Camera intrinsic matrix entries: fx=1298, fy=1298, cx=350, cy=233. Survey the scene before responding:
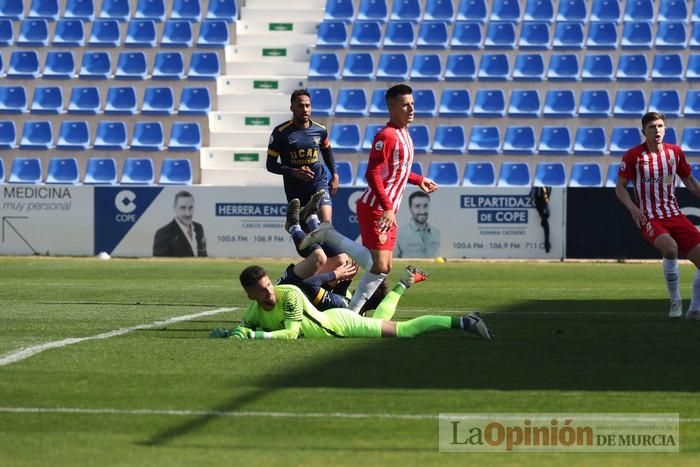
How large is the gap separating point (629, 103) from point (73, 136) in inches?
507

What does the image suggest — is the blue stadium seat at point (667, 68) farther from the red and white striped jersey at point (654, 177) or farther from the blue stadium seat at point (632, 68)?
the red and white striped jersey at point (654, 177)

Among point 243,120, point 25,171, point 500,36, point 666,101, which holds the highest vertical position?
point 500,36

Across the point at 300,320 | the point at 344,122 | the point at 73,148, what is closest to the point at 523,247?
the point at 344,122

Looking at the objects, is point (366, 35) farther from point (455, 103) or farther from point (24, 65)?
point (24, 65)

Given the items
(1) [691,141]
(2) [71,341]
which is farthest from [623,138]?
(2) [71,341]

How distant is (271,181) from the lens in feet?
95.5

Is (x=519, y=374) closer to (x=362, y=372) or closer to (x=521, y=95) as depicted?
(x=362, y=372)

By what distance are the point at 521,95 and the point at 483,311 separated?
17024 millimetres

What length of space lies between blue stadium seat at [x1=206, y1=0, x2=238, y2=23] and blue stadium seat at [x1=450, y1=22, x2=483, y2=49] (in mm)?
5583

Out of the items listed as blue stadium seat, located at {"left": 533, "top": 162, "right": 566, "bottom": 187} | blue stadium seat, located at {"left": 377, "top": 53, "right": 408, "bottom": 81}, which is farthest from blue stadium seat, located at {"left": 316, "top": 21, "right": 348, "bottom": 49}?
blue stadium seat, located at {"left": 533, "top": 162, "right": 566, "bottom": 187}

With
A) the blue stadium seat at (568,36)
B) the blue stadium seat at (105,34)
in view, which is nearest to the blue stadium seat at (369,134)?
the blue stadium seat at (568,36)

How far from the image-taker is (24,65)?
104 feet

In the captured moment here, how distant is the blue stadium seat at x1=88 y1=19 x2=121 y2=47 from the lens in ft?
105

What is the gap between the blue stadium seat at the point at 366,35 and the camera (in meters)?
31.2
